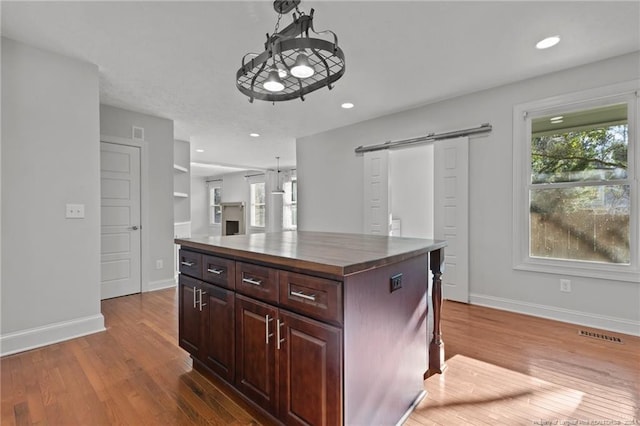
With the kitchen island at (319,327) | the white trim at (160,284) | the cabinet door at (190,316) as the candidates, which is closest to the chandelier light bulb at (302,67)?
the kitchen island at (319,327)

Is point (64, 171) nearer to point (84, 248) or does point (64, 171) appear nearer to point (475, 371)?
point (84, 248)

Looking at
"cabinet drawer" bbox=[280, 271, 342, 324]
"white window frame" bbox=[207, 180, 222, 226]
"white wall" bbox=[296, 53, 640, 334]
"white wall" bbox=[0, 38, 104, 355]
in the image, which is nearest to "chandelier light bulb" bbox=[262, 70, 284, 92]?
"cabinet drawer" bbox=[280, 271, 342, 324]

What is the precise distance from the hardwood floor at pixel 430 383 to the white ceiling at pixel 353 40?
245 cm

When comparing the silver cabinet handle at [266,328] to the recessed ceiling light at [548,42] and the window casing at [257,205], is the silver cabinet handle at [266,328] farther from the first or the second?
the window casing at [257,205]

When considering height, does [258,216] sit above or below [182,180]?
below

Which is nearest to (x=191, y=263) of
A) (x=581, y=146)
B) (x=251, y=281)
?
(x=251, y=281)

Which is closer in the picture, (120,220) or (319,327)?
(319,327)

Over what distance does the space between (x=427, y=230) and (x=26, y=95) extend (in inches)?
205

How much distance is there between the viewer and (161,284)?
4.38 metres

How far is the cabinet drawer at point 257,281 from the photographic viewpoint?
1.45 meters

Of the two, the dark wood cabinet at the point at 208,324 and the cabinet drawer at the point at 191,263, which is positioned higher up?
the cabinet drawer at the point at 191,263

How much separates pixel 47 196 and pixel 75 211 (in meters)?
0.23

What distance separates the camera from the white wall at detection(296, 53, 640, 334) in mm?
2752

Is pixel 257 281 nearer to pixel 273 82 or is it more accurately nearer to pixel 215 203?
pixel 273 82
